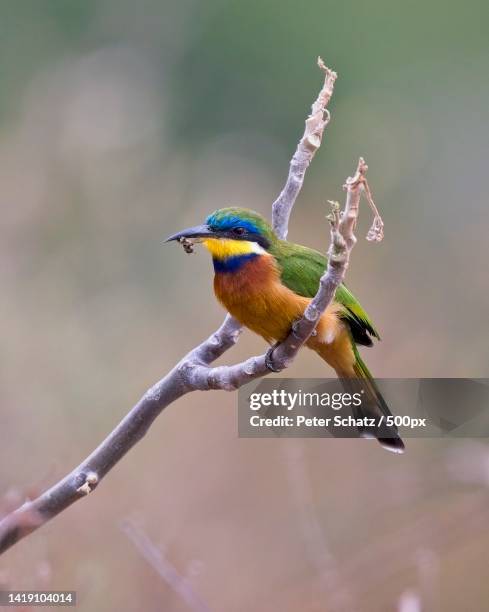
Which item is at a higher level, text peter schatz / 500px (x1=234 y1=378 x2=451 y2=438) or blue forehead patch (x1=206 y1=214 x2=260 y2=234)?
blue forehead patch (x1=206 y1=214 x2=260 y2=234)

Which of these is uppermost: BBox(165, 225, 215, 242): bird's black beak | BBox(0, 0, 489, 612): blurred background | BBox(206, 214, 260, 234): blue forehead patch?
BBox(206, 214, 260, 234): blue forehead patch

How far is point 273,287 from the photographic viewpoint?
3.07 metres

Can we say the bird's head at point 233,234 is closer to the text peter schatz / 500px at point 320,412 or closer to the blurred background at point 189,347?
the text peter schatz / 500px at point 320,412

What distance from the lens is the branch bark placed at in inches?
84.5

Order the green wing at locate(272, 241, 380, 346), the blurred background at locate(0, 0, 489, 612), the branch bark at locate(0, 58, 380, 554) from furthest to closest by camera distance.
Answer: the green wing at locate(272, 241, 380, 346), the blurred background at locate(0, 0, 489, 612), the branch bark at locate(0, 58, 380, 554)

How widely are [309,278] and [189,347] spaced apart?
7.08ft

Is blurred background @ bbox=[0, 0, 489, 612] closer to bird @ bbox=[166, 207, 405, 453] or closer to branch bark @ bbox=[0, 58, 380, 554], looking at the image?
branch bark @ bbox=[0, 58, 380, 554]

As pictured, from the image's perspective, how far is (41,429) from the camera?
154 inches

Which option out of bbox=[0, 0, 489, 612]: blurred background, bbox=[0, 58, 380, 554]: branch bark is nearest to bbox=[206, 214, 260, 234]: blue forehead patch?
bbox=[0, 58, 380, 554]: branch bark

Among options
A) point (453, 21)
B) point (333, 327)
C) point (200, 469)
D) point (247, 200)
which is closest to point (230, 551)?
point (200, 469)

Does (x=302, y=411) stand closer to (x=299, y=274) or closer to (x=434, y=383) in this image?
(x=299, y=274)

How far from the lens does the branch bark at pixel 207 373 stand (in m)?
2.15

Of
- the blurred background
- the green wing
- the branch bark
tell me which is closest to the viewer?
the branch bark

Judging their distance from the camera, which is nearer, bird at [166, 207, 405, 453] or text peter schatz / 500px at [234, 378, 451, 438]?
bird at [166, 207, 405, 453]
